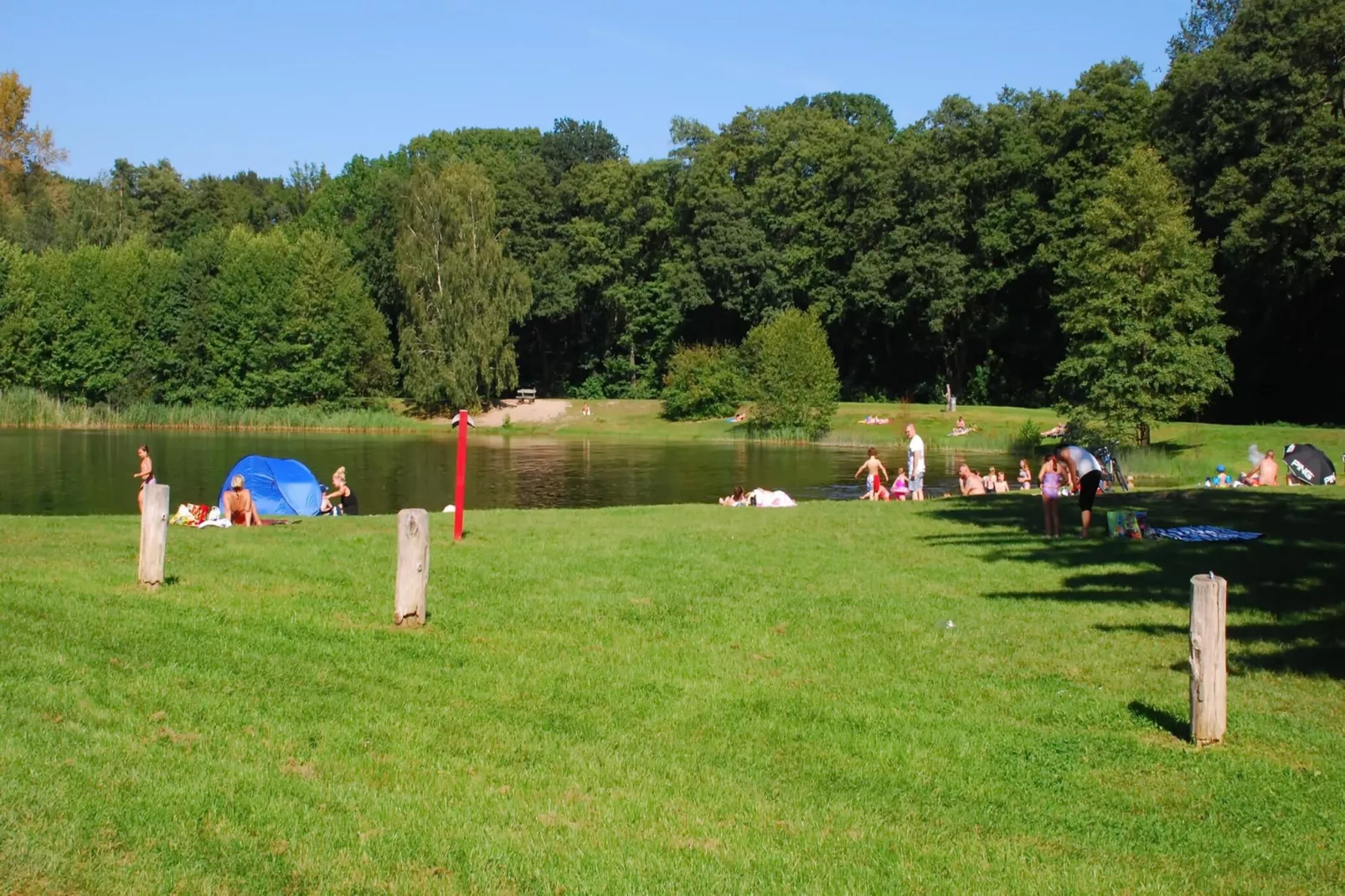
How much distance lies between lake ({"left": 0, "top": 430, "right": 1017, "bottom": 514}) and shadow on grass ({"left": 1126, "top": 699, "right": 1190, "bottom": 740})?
26.3m

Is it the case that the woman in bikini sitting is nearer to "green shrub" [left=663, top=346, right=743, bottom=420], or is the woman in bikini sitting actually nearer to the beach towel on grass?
the beach towel on grass

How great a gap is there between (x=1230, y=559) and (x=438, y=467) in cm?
3726

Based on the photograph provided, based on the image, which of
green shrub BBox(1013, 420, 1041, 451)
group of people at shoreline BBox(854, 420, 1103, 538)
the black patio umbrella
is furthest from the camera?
green shrub BBox(1013, 420, 1041, 451)

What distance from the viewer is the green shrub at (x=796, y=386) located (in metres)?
72.1

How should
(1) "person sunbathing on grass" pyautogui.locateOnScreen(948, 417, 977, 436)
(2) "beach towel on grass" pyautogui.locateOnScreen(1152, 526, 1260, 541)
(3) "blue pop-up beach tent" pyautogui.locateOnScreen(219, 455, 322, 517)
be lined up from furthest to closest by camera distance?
(1) "person sunbathing on grass" pyautogui.locateOnScreen(948, 417, 977, 436) → (3) "blue pop-up beach tent" pyautogui.locateOnScreen(219, 455, 322, 517) → (2) "beach towel on grass" pyautogui.locateOnScreen(1152, 526, 1260, 541)

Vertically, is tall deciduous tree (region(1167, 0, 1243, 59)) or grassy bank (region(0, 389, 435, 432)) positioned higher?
tall deciduous tree (region(1167, 0, 1243, 59))

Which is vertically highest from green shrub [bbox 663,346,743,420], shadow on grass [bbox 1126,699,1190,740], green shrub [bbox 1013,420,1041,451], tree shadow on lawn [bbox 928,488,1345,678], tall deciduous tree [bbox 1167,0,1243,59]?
tall deciduous tree [bbox 1167,0,1243,59]

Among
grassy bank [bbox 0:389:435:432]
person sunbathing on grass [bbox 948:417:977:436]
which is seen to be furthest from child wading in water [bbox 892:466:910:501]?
grassy bank [bbox 0:389:435:432]

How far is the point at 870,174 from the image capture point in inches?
3216

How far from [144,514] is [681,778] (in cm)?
757

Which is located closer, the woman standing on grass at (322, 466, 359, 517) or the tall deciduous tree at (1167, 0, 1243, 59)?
the woman standing on grass at (322, 466, 359, 517)

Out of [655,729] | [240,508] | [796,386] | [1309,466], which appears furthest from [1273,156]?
[655,729]

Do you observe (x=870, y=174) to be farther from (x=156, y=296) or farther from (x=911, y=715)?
(x=911, y=715)

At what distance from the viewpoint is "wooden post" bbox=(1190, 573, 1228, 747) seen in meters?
9.56
